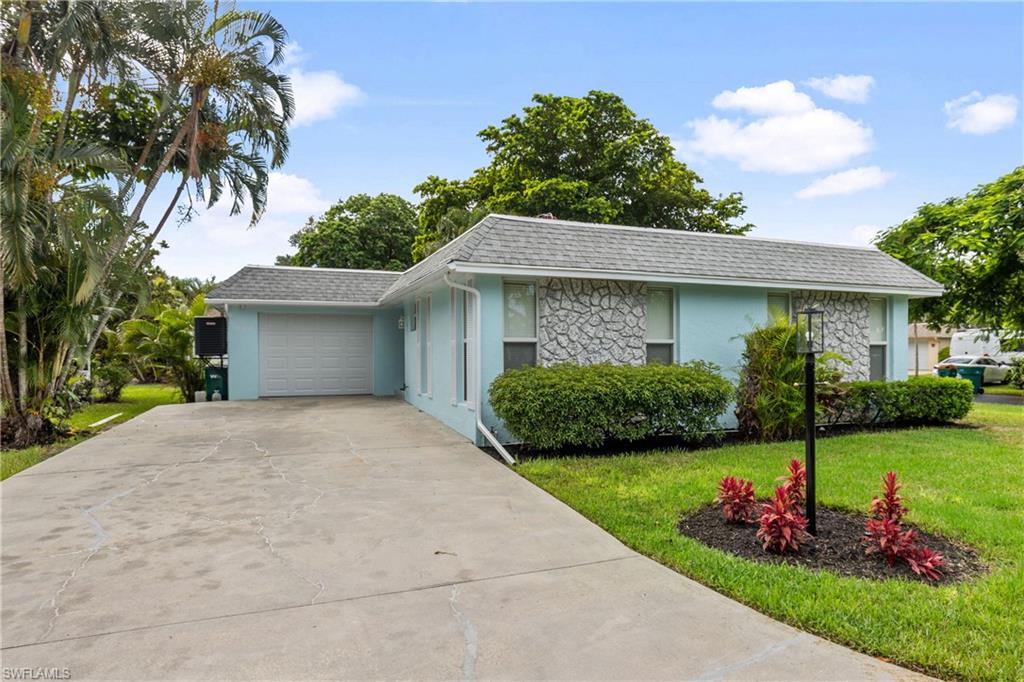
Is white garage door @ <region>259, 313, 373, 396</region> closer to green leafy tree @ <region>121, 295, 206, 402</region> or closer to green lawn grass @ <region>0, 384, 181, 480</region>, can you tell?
green leafy tree @ <region>121, 295, 206, 402</region>

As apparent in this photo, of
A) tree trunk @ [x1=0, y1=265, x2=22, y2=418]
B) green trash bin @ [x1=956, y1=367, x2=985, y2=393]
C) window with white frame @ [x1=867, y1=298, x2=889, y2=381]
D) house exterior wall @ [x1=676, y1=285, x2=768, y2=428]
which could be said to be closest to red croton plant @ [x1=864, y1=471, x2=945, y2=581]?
house exterior wall @ [x1=676, y1=285, x2=768, y2=428]

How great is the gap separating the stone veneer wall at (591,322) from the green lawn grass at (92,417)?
23.9ft

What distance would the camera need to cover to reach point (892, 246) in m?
17.2

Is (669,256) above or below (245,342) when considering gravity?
above

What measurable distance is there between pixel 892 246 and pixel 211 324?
64.8 feet

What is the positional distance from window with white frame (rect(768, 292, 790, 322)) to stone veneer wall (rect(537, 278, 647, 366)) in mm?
2737

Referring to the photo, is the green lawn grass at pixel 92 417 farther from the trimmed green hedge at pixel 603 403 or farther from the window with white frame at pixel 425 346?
the trimmed green hedge at pixel 603 403

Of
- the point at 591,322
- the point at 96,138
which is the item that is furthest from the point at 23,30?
the point at 591,322

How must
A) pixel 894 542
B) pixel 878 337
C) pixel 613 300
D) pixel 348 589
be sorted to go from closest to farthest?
1. pixel 348 589
2. pixel 894 542
3. pixel 613 300
4. pixel 878 337

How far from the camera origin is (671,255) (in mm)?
9812

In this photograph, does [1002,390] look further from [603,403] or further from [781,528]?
[781,528]

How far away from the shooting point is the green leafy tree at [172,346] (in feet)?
48.1

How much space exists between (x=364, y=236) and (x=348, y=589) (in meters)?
29.2

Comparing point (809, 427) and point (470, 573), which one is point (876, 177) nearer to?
point (809, 427)
